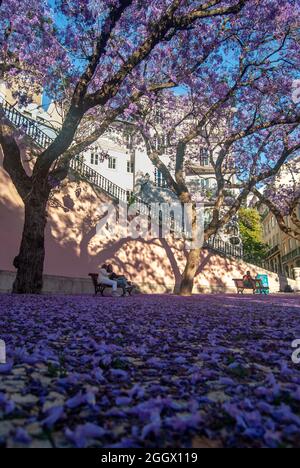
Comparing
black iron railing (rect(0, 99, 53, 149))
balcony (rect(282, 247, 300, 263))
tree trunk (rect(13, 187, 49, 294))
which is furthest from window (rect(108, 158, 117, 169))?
balcony (rect(282, 247, 300, 263))

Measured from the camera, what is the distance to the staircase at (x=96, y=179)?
15867 millimetres

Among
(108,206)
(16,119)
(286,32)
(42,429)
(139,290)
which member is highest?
(286,32)

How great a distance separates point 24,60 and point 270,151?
46.9 ft

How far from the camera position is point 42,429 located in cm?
166

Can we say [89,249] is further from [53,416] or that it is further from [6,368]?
[53,416]

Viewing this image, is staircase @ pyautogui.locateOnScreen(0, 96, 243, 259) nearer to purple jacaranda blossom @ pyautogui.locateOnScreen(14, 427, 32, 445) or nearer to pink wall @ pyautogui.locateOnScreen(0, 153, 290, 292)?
pink wall @ pyautogui.locateOnScreen(0, 153, 290, 292)

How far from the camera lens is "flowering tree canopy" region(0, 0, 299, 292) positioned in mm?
9844

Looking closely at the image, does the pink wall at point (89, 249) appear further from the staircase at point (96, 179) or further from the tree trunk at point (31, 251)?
the tree trunk at point (31, 251)

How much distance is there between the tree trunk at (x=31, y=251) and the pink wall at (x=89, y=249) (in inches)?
130

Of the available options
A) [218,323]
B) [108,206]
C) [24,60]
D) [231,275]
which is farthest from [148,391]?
[231,275]

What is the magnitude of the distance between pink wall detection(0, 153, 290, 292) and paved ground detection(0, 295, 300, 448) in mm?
11344

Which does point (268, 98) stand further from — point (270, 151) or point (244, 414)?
point (244, 414)

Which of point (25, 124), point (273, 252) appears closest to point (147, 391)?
point (25, 124)

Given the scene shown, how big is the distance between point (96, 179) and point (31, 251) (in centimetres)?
1086
